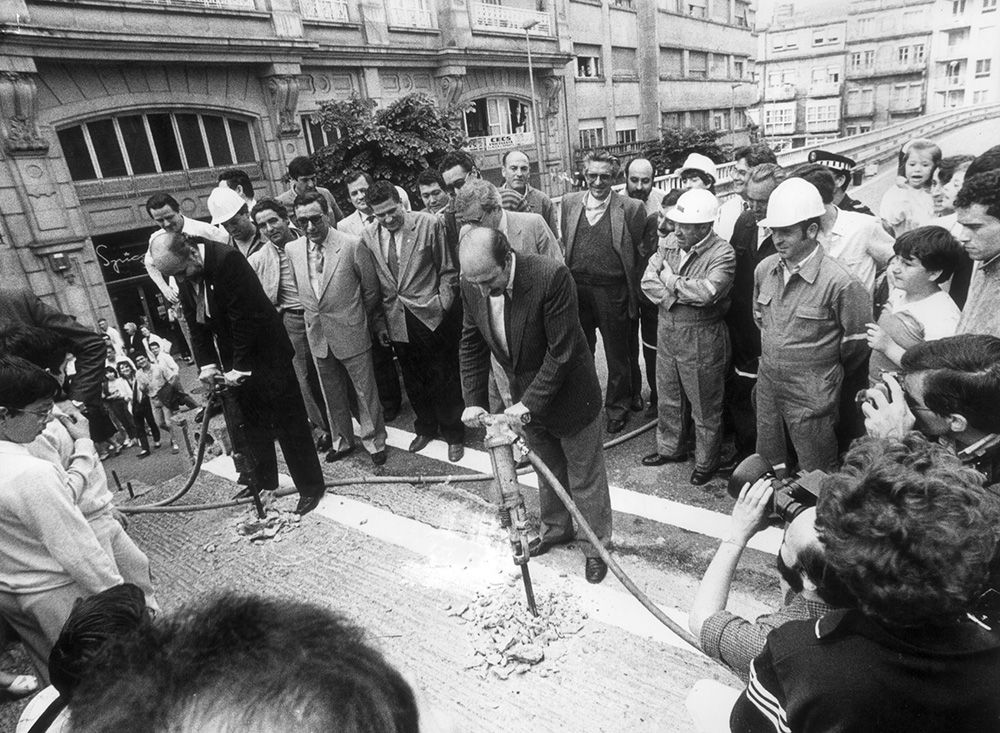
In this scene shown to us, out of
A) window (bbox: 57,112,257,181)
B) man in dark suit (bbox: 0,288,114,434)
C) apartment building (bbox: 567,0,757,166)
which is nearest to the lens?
man in dark suit (bbox: 0,288,114,434)

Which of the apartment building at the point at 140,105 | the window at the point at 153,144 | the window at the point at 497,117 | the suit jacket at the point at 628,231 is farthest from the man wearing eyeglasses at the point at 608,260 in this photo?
the window at the point at 497,117

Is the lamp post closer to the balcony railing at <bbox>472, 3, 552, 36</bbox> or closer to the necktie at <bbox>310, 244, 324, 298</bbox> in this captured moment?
the balcony railing at <bbox>472, 3, 552, 36</bbox>

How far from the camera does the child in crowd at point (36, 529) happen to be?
2332mm

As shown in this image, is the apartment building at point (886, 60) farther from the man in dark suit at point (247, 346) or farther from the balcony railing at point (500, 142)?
the man in dark suit at point (247, 346)

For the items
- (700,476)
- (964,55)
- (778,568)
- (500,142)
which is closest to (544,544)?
(700,476)

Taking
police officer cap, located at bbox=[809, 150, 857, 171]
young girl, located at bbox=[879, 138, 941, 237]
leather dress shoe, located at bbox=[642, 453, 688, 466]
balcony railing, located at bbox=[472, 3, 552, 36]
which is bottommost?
leather dress shoe, located at bbox=[642, 453, 688, 466]

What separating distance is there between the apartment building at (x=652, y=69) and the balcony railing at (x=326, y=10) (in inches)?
479

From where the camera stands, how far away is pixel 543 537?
3.55m

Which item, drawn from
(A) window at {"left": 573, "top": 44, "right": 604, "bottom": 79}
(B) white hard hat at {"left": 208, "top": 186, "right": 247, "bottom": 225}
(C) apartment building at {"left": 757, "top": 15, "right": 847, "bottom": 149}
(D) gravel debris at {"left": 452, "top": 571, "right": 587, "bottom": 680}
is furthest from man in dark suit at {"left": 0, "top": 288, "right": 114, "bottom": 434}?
(C) apartment building at {"left": 757, "top": 15, "right": 847, "bottom": 149}

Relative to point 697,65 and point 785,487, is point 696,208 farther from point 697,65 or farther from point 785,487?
point 697,65

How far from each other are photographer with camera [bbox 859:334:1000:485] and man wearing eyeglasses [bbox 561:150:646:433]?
2722 mm

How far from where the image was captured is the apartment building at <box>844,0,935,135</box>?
2288 inches

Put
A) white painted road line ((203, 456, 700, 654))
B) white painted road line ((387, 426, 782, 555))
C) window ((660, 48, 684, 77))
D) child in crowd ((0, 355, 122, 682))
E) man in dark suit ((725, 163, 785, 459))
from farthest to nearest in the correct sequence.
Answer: window ((660, 48, 684, 77)), man in dark suit ((725, 163, 785, 459)), white painted road line ((387, 426, 782, 555)), white painted road line ((203, 456, 700, 654)), child in crowd ((0, 355, 122, 682))

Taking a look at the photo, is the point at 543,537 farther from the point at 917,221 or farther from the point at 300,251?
the point at 917,221
